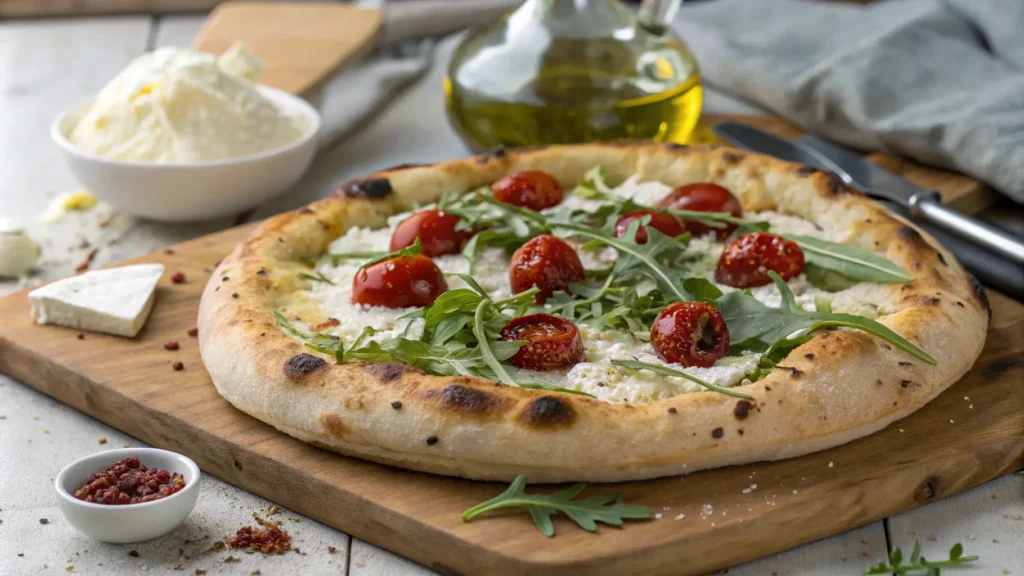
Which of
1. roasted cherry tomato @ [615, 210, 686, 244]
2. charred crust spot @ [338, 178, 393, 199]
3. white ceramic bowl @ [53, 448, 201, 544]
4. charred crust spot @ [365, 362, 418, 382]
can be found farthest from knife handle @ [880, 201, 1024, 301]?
white ceramic bowl @ [53, 448, 201, 544]

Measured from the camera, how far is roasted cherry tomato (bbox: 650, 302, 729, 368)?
327cm

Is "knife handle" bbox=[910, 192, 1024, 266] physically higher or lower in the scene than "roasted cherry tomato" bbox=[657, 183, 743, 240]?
lower

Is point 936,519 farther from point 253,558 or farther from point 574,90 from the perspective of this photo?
point 574,90

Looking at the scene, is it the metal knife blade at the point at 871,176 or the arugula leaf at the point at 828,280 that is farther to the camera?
the metal knife blade at the point at 871,176

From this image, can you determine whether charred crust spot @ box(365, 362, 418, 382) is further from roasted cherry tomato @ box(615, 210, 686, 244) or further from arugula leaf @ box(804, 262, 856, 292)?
arugula leaf @ box(804, 262, 856, 292)

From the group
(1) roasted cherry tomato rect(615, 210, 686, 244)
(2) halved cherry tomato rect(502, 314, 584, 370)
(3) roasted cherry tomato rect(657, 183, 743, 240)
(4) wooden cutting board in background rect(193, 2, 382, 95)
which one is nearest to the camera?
(2) halved cherry tomato rect(502, 314, 584, 370)

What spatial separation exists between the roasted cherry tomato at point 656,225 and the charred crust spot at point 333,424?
148cm

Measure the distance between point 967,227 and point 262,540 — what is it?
116 inches

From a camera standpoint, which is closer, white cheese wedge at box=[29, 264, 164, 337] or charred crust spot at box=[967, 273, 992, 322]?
charred crust spot at box=[967, 273, 992, 322]

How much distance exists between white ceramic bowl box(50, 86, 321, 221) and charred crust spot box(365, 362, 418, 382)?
6.46 feet

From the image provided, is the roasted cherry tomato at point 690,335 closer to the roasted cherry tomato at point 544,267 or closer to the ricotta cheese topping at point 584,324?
the ricotta cheese topping at point 584,324

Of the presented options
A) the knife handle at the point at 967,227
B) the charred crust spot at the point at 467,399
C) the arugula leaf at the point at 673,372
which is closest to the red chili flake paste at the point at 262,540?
the charred crust spot at the point at 467,399

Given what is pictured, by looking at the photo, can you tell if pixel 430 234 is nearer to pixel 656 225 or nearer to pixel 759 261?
pixel 656 225

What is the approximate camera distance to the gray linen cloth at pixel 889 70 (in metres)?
5.23
